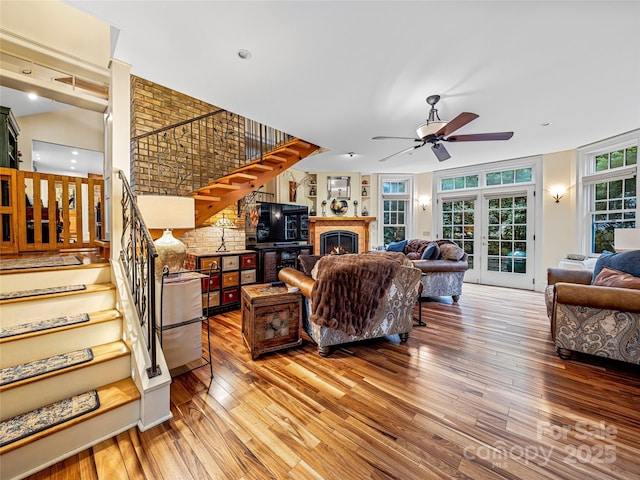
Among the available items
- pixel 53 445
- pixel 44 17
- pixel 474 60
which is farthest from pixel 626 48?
pixel 44 17

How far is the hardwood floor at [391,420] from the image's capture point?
1.33m

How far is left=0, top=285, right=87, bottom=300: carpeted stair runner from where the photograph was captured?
172 centimetres

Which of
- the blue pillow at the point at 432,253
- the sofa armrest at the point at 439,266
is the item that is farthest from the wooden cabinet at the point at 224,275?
the blue pillow at the point at 432,253

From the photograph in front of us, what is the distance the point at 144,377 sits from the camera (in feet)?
5.27

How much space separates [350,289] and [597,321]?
2152mm

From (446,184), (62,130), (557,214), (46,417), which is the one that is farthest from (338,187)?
(46,417)

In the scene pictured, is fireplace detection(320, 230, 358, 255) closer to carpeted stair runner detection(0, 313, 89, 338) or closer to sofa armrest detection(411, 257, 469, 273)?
sofa armrest detection(411, 257, 469, 273)

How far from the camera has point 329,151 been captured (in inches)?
194

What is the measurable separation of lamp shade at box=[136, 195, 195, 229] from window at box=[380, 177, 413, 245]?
5.26m

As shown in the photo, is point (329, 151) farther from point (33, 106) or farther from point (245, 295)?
point (33, 106)

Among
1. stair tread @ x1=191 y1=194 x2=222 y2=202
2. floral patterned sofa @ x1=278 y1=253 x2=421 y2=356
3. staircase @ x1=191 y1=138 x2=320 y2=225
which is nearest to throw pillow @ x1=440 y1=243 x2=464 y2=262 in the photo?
floral patterned sofa @ x1=278 y1=253 x2=421 y2=356

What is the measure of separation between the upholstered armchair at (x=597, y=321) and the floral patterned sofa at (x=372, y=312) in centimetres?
126

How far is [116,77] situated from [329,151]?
331 centimetres

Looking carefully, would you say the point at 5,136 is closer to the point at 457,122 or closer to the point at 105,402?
the point at 105,402
